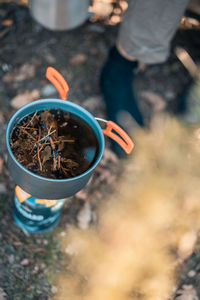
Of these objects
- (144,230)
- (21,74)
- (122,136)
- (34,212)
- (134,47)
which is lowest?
(144,230)

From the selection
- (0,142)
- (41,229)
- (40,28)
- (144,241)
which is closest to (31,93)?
(0,142)

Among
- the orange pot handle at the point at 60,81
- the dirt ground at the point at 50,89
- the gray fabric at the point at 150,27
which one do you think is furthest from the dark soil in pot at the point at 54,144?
the gray fabric at the point at 150,27

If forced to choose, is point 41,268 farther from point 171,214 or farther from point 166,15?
point 166,15

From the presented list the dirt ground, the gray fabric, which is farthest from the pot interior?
the gray fabric

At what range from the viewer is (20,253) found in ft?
6.41

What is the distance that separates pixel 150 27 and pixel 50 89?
92cm

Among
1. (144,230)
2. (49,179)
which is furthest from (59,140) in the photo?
(144,230)

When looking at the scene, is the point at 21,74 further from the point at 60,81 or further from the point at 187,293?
the point at 187,293

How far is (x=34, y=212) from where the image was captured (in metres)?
1.75

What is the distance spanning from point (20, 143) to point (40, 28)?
74.3 inches

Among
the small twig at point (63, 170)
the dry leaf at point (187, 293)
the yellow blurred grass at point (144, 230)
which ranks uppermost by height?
the small twig at point (63, 170)

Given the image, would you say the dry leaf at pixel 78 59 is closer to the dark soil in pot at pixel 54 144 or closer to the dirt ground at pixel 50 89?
the dirt ground at pixel 50 89

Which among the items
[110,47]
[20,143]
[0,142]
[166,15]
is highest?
[166,15]

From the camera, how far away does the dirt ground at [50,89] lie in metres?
1.93
